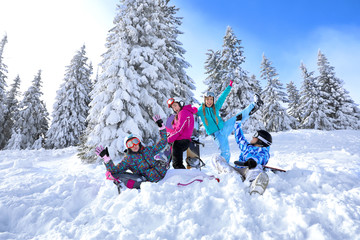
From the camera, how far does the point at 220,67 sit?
75.7ft

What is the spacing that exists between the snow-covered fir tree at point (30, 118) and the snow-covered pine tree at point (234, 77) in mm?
21248

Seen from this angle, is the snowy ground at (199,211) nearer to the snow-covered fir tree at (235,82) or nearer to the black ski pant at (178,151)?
the black ski pant at (178,151)

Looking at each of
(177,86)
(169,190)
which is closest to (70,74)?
(177,86)

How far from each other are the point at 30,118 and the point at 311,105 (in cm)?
3495

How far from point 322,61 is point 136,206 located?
109 ft

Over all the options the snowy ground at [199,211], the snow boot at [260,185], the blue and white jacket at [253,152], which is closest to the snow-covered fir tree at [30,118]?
the snowy ground at [199,211]

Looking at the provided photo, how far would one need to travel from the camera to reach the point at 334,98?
25.6m

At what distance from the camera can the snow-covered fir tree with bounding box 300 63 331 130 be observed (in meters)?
24.0

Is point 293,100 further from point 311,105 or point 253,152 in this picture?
point 253,152

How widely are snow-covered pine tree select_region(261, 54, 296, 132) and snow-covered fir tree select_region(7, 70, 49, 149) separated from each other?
2735 cm

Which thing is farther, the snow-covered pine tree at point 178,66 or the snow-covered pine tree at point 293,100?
the snow-covered pine tree at point 293,100

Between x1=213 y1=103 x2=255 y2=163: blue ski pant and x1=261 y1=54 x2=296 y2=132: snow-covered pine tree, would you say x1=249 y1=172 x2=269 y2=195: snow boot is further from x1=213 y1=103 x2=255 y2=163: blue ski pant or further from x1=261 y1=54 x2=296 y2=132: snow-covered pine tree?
x1=261 y1=54 x2=296 y2=132: snow-covered pine tree

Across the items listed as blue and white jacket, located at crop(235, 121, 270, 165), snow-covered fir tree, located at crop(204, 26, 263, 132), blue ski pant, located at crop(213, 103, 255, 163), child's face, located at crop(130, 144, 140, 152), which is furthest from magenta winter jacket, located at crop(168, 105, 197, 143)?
snow-covered fir tree, located at crop(204, 26, 263, 132)

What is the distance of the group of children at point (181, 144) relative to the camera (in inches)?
Answer: 156
